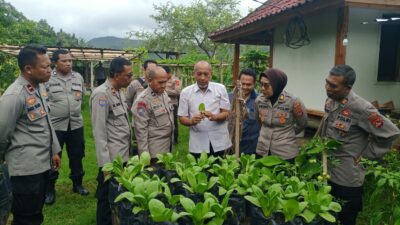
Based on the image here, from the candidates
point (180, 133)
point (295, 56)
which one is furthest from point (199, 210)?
point (180, 133)

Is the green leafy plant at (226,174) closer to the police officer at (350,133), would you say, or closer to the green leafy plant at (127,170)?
the green leafy plant at (127,170)

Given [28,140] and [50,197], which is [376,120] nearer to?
[28,140]

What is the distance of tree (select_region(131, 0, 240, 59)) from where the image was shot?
29.0 meters

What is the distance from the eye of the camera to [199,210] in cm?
190

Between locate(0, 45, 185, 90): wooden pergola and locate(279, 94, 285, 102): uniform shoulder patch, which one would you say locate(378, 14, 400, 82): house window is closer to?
locate(279, 94, 285, 102): uniform shoulder patch

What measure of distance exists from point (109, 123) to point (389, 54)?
200 inches

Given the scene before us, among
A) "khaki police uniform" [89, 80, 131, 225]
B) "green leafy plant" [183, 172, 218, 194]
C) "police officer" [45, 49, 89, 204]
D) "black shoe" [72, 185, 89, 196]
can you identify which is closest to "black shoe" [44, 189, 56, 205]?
"police officer" [45, 49, 89, 204]

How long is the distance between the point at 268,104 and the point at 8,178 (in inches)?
86.6

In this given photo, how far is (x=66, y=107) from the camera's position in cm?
443

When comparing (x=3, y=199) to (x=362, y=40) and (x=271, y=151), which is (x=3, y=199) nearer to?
(x=271, y=151)

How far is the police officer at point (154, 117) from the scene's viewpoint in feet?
11.0

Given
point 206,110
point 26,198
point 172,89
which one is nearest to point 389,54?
point 172,89

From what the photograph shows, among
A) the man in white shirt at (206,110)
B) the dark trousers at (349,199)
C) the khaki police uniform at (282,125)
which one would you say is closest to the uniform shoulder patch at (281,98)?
the khaki police uniform at (282,125)

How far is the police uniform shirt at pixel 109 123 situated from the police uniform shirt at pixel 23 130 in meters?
0.47
